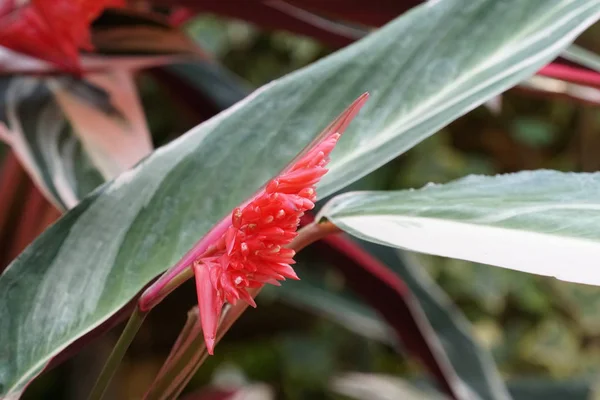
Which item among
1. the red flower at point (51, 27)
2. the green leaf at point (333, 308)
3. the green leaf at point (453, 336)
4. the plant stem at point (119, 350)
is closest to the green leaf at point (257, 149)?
the plant stem at point (119, 350)

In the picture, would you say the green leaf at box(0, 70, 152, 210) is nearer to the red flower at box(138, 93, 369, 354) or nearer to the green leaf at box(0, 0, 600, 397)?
the green leaf at box(0, 0, 600, 397)

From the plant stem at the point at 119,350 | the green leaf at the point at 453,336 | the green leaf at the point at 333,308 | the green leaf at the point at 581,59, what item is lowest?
the green leaf at the point at 333,308

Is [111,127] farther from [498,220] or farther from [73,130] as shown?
[498,220]

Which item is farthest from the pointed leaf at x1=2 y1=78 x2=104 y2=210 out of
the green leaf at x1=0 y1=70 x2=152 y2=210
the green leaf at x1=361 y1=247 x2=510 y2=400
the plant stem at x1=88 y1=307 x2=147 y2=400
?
the green leaf at x1=361 y1=247 x2=510 y2=400

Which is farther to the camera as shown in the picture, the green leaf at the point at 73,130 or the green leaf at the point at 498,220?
the green leaf at the point at 73,130

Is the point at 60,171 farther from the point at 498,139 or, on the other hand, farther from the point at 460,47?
the point at 498,139

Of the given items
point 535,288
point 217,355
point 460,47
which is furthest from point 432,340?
point 535,288

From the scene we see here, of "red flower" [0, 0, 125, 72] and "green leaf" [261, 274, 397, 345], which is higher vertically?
"red flower" [0, 0, 125, 72]

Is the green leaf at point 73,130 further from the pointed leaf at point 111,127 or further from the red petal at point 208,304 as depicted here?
the red petal at point 208,304
